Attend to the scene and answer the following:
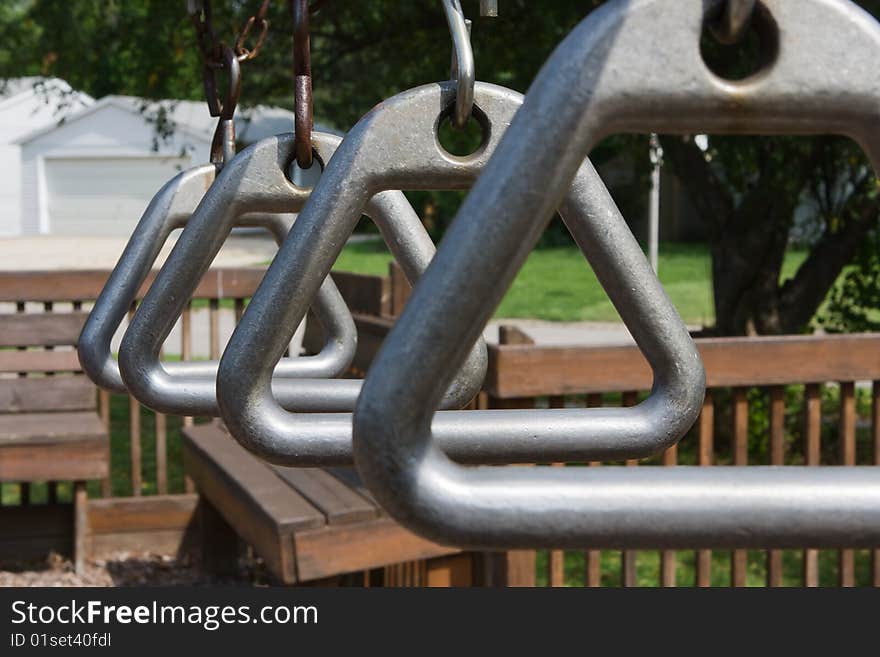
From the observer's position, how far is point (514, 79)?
197 inches

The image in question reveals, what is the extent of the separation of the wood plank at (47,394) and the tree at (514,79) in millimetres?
1795

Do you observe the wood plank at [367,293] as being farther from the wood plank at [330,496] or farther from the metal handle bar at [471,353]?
the metal handle bar at [471,353]

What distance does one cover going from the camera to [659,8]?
1.07 ft

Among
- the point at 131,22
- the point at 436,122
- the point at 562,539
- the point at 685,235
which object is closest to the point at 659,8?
the point at 562,539

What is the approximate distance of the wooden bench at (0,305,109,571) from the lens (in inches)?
132

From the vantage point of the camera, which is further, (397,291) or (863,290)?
(863,290)

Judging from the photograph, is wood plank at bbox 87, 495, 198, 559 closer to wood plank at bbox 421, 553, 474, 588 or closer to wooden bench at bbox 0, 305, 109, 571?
wooden bench at bbox 0, 305, 109, 571

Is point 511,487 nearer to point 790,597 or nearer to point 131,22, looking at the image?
point 790,597

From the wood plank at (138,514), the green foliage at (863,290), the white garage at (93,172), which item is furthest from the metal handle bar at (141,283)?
the white garage at (93,172)

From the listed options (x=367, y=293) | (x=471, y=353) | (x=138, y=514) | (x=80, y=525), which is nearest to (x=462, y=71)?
(x=471, y=353)

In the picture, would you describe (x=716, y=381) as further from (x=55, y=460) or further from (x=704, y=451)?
(x=55, y=460)

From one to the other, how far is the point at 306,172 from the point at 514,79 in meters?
4.28

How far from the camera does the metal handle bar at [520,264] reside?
33 cm

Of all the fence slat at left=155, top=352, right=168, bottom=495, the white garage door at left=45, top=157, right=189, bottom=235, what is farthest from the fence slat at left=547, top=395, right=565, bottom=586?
the white garage door at left=45, top=157, right=189, bottom=235
